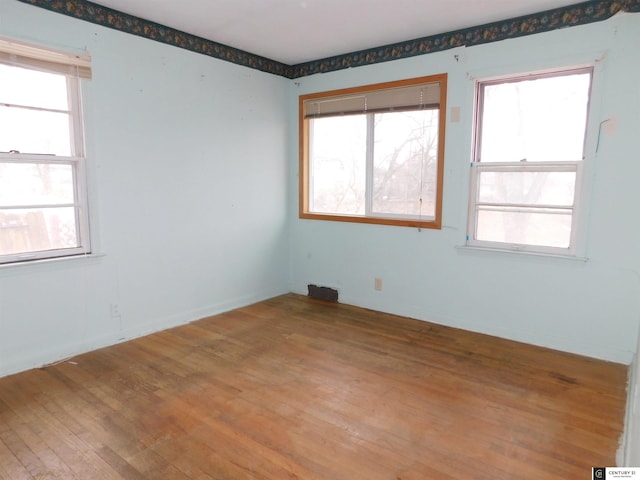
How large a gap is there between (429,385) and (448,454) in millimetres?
726

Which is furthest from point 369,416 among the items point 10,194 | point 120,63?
point 120,63

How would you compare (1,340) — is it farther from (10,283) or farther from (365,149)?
(365,149)

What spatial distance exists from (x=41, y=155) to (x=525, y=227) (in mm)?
3885

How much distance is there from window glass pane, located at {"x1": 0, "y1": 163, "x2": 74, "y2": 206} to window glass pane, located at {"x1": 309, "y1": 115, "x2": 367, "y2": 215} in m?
2.56

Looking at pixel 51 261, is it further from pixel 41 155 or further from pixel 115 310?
pixel 41 155

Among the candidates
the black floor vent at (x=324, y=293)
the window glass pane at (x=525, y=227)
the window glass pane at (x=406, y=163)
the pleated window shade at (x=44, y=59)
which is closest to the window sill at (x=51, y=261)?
the pleated window shade at (x=44, y=59)

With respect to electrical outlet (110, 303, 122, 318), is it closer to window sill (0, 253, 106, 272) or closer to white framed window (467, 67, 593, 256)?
window sill (0, 253, 106, 272)

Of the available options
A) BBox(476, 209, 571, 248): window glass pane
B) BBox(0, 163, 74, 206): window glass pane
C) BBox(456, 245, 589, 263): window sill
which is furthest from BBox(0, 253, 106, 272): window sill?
BBox(476, 209, 571, 248): window glass pane

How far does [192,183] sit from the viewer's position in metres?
3.92

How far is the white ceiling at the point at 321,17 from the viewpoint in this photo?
3.05 metres

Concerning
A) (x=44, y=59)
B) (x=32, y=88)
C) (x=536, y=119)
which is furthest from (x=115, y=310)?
(x=536, y=119)

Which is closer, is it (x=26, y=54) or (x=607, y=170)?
(x=26, y=54)

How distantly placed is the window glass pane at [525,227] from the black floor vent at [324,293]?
5.71 ft

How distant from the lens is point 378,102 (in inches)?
164
